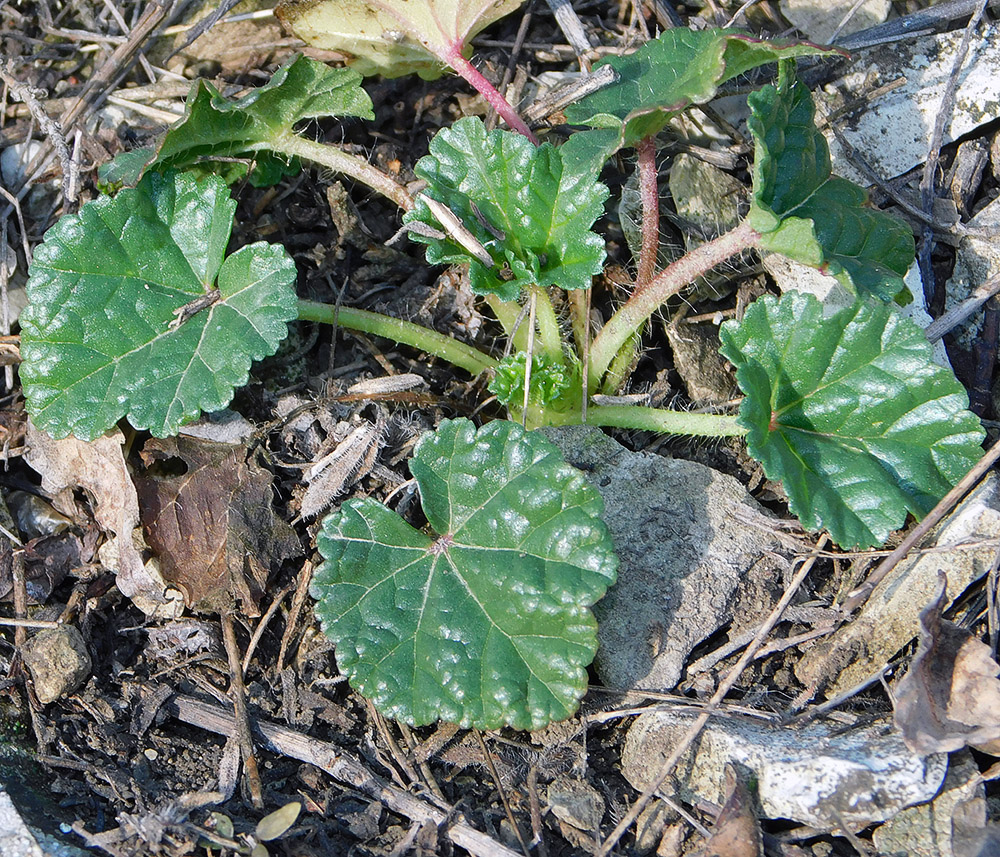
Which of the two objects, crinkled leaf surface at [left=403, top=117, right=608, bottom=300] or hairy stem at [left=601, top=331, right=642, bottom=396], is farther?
hairy stem at [left=601, top=331, right=642, bottom=396]

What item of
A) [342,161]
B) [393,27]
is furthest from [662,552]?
[393,27]

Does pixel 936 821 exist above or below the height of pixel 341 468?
below

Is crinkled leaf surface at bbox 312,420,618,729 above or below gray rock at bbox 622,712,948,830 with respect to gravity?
above

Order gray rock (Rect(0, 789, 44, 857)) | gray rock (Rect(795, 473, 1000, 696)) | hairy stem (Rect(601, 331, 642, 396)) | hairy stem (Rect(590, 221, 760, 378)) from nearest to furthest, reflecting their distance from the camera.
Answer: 1. gray rock (Rect(0, 789, 44, 857))
2. gray rock (Rect(795, 473, 1000, 696))
3. hairy stem (Rect(590, 221, 760, 378))
4. hairy stem (Rect(601, 331, 642, 396))

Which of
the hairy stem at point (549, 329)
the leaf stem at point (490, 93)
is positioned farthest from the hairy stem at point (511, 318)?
the leaf stem at point (490, 93)

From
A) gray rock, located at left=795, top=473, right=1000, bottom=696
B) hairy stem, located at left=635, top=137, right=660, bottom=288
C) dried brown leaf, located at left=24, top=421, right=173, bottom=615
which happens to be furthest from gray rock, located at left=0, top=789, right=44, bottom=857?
hairy stem, located at left=635, top=137, right=660, bottom=288

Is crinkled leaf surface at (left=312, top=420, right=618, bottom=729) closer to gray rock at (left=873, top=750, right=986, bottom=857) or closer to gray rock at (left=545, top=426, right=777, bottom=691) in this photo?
gray rock at (left=545, top=426, right=777, bottom=691)

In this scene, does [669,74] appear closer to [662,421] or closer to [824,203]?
[824,203]
